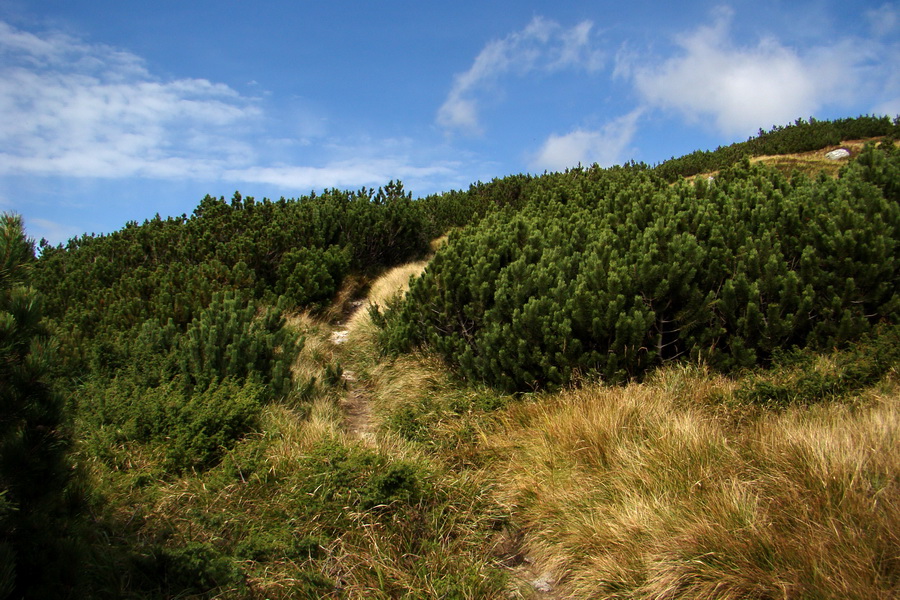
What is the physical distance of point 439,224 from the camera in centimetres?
1511

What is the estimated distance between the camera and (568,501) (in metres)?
3.33

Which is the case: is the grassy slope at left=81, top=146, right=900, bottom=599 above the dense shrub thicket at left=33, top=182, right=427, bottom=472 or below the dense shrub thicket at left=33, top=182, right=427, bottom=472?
below

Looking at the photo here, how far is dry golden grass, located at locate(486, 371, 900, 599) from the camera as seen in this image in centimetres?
224

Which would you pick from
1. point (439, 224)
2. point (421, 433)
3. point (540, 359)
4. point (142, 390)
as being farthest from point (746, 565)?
point (439, 224)

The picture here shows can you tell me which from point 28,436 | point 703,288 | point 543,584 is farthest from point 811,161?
point 28,436

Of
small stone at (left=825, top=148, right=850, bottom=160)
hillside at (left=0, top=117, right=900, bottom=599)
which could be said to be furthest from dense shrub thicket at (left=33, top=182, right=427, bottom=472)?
small stone at (left=825, top=148, right=850, bottom=160)

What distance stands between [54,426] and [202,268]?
6.46 m

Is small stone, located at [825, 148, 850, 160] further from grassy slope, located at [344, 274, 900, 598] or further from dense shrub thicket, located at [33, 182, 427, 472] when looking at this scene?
grassy slope, located at [344, 274, 900, 598]

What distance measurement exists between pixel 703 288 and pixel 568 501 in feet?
8.92

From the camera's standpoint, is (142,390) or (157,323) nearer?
(142,390)

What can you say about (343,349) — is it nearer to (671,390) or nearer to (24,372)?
(671,390)

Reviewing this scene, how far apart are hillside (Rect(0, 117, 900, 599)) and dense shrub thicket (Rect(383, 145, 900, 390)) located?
0.10 feet

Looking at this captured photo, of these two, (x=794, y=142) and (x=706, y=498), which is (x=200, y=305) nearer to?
(x=706, y=498)

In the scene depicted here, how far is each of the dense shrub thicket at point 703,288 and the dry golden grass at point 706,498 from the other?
0.71 metres
